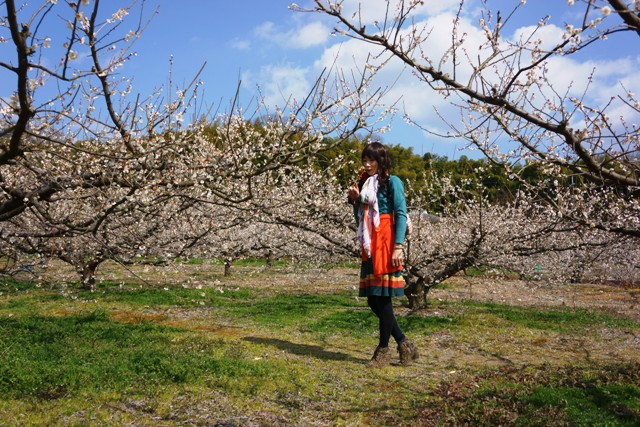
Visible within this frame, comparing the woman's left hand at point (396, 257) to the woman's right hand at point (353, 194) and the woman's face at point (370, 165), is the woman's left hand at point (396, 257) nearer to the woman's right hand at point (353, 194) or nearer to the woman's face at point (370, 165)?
the woman's right hand at point (353, 194)

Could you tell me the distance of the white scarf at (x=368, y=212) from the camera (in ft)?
19.5

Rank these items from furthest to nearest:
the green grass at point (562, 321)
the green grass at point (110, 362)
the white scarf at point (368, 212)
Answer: the green grass at point (562, 321) → the white scarf at point (368, 212) → the green grass at point (110, 362)

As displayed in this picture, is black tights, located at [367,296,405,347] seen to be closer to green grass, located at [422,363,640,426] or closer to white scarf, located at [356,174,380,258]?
white scarf, located at [356,174,380,258]

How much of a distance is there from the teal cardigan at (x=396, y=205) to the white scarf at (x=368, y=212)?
0.11 meters

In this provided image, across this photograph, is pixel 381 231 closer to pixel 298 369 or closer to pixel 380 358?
pixel 380 358

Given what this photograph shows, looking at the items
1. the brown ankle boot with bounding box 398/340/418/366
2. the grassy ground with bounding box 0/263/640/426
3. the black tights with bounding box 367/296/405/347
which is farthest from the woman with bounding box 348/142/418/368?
the grassy ground with bounding box 0/263/640/426

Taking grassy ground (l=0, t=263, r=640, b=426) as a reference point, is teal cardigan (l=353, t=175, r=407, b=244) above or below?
above

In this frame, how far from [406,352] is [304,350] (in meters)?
A: 1.58

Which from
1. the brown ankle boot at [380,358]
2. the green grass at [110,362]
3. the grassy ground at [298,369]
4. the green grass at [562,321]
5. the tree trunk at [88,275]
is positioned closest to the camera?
the grassy ground at [298,369]

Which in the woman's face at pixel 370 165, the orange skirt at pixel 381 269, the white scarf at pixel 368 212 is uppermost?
the woman's face at pixel 370 165

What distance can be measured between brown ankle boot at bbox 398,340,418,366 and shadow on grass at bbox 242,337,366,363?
1.88 feet

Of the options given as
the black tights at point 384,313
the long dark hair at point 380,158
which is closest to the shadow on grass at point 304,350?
the black tights at point 384,313

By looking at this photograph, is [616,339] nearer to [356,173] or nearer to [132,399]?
[356,173]

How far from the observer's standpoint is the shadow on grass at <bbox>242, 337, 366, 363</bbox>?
22.8 feet
